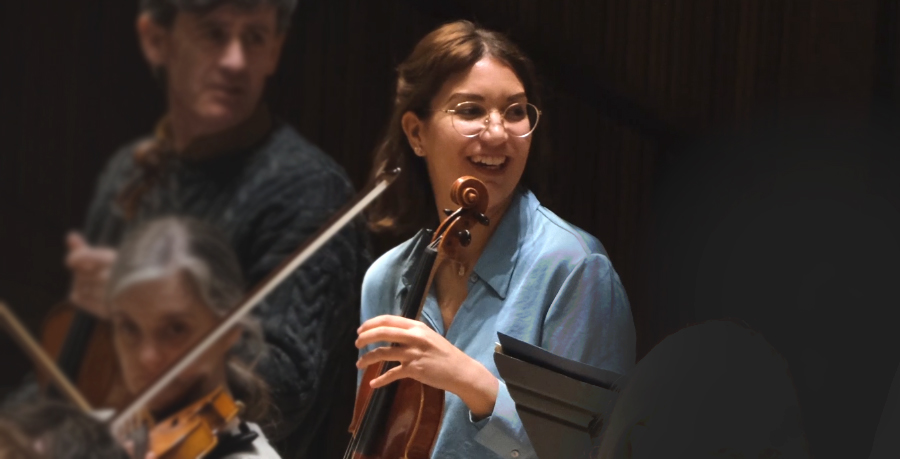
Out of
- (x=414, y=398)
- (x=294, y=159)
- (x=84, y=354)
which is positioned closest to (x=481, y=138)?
(x=294, y=159)

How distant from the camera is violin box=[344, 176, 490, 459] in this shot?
1.37 metres

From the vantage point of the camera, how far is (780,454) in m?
1.19

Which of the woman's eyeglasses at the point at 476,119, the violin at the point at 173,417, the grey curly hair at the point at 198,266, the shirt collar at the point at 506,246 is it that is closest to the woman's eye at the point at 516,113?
the woman's eyeglasses at the point at 476,119

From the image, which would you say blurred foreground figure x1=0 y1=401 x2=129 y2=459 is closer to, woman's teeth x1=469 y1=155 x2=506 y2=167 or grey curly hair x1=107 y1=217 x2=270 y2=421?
grey curly hair x1=107 y1=217 x2=270 y2=421

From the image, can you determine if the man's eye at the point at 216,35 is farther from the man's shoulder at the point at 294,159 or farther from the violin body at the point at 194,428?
the violin body at the point at 194,428

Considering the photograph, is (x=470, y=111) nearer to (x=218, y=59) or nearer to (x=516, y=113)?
(x=516, y=113)

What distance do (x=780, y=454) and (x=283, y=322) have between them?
24.2 inches

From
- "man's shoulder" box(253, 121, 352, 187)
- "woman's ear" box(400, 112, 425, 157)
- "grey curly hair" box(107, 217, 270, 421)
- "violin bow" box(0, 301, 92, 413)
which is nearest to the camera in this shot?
"violin bow" box(0, 301, 92, 413)

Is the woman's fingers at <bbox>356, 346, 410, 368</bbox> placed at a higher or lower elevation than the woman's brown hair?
lower

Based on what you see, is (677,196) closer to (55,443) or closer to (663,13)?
(663,13)

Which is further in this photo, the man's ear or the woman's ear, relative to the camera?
→ the woman's ear

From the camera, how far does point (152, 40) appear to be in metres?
1.31

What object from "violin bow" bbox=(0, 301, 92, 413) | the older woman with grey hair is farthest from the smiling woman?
"violin bow" bbox=(0, 301, 92, 413)

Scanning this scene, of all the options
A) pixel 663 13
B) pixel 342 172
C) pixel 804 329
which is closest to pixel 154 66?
pixel 342 172
